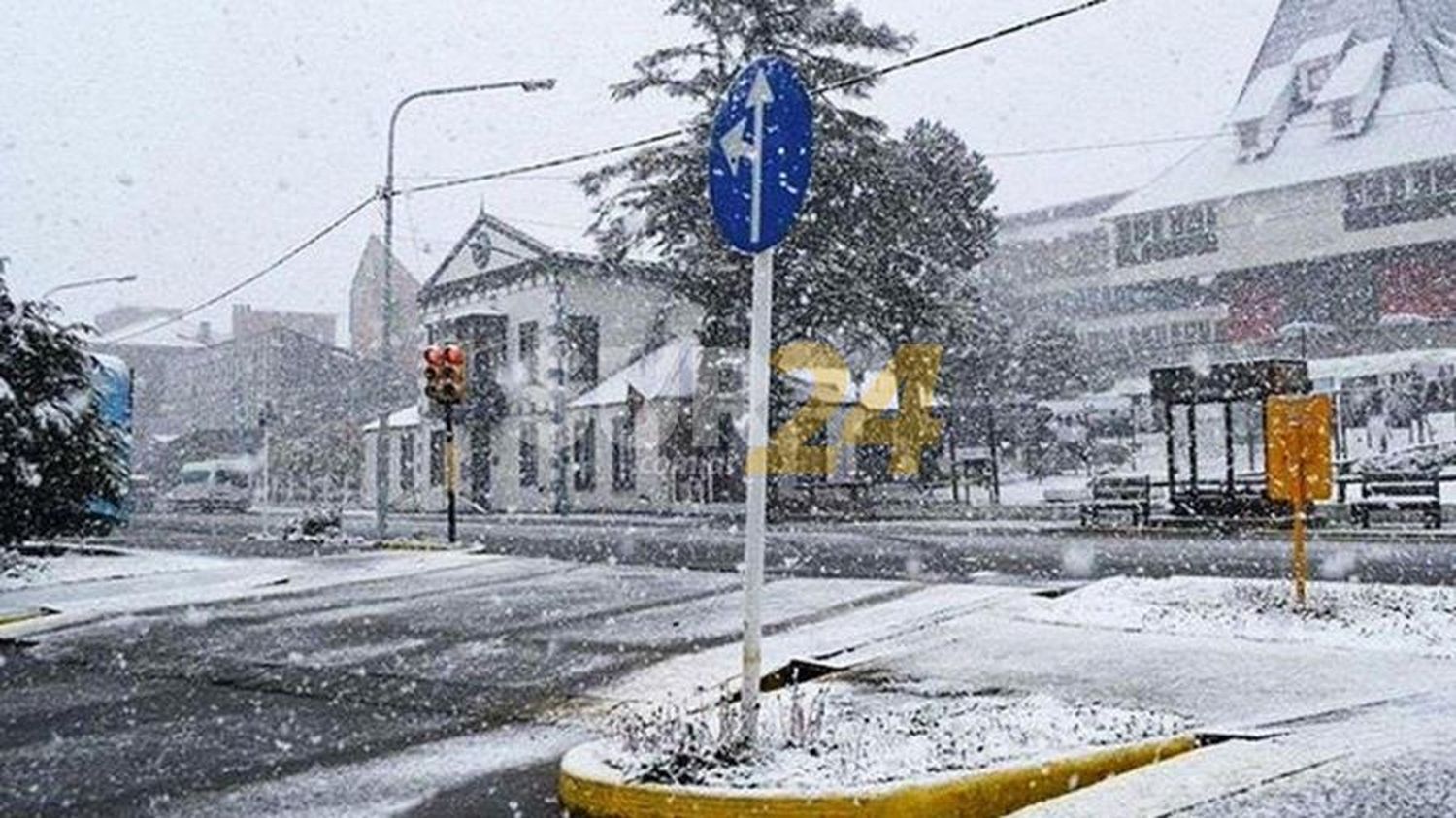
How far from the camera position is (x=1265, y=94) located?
53.0 m

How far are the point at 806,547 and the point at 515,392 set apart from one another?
29.7 m

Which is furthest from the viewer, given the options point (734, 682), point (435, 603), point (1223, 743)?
point (435, 603)

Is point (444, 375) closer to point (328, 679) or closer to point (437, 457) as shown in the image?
point (328, 679)

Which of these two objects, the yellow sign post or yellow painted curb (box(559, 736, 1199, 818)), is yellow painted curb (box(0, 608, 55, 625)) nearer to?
yellow painted curb (box(559, 736, 1199, 818))

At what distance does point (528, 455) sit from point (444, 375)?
2642 centimetres

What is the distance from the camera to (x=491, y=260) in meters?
49.2

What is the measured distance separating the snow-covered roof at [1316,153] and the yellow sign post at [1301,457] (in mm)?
41374

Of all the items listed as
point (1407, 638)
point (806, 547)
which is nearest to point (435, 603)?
point (806, 547)

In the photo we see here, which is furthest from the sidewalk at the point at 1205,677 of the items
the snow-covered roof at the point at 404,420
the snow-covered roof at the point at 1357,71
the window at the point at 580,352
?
the snow-covered roof at the point at 1357,71

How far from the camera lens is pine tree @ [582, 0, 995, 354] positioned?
32844 millimetres

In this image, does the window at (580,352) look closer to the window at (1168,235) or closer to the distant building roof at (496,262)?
the distant building roof at (496,262)

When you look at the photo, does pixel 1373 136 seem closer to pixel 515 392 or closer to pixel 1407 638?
pixel 515 392

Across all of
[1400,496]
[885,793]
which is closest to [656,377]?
[1400,496]

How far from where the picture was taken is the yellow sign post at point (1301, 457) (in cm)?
949
